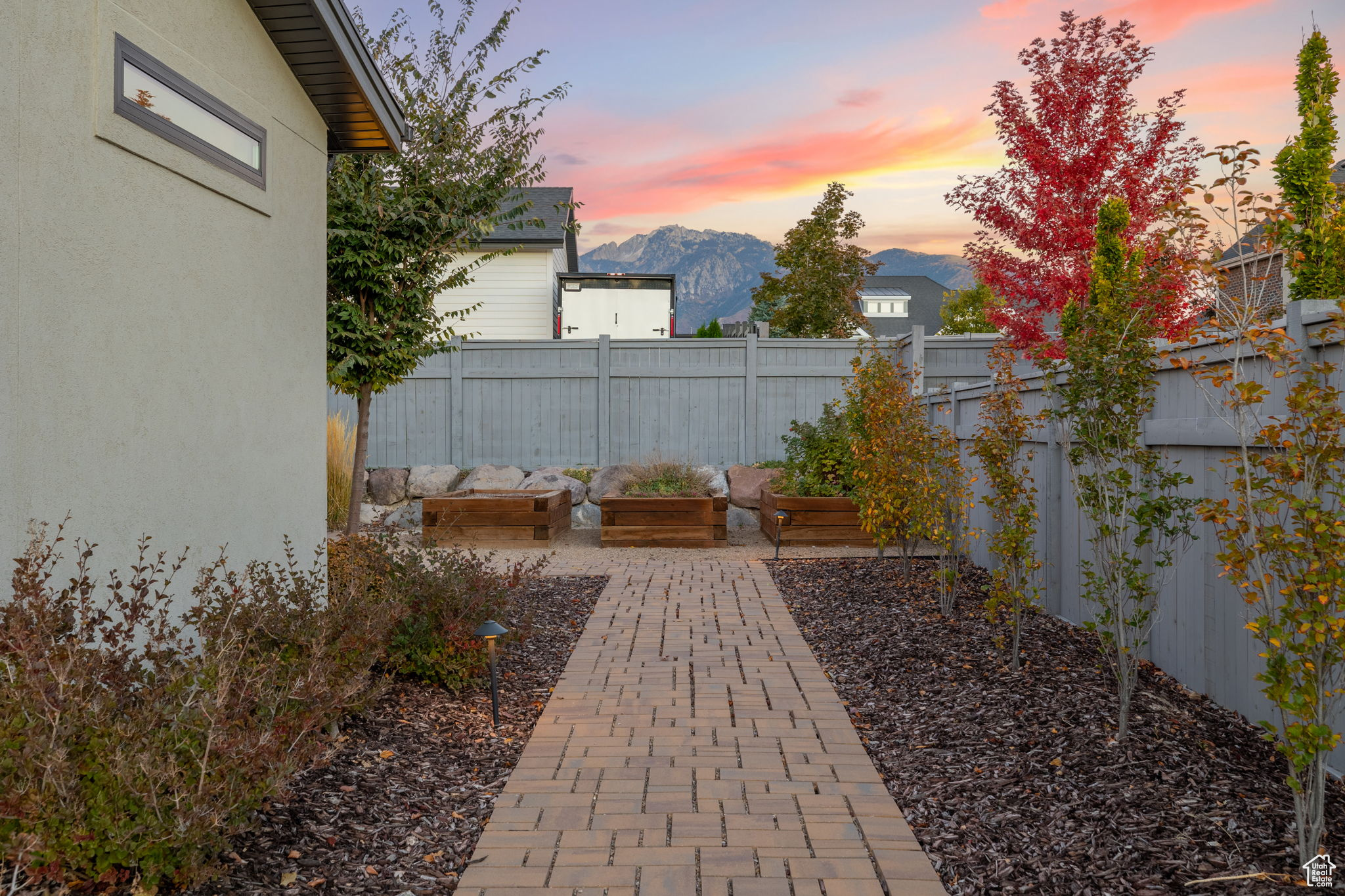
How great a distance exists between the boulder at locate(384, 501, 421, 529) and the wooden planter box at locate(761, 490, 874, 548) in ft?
16.1

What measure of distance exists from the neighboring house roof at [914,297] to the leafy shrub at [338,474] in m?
Result: 48.1

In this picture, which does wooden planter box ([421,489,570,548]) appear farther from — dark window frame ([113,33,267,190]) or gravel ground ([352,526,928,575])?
dark window frame ([113,33,267,190])

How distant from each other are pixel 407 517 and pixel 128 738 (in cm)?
958

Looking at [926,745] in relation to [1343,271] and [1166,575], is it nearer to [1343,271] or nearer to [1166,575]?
[1166,575]

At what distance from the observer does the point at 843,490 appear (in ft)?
33.7

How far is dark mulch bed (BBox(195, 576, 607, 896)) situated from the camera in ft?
9.04

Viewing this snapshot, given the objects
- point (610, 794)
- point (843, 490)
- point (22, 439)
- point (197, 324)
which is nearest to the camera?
point (22, 439)

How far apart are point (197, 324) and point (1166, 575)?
4.97 m

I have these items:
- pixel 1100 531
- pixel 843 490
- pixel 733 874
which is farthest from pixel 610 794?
pixel 843 490

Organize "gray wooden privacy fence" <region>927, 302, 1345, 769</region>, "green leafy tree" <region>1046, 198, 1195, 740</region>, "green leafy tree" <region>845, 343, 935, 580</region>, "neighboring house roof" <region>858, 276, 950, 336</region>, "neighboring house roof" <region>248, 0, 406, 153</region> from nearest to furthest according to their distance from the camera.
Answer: "gray wooden privacy fence" <region>927, 302, 1345, 769</region>, "green leafy tree" <region>1046, 198, 1195, 740</region>, "neighboring house roof" <region>248, 0, 406, 153</region>, "green leafy tree" <region>845, 343, 935, 580</region>, "neighboring house roof" <region>858, 276, 950, 336</region>

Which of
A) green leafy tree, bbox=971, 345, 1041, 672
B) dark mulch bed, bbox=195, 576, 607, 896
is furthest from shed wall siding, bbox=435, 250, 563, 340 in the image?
dark mulch bed, bbox=195, 576, 607, 896

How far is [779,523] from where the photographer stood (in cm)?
929

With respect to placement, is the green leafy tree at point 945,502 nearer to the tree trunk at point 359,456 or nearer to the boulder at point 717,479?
the boulder at point 717,479

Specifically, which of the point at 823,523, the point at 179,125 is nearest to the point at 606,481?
the point at 823,523
